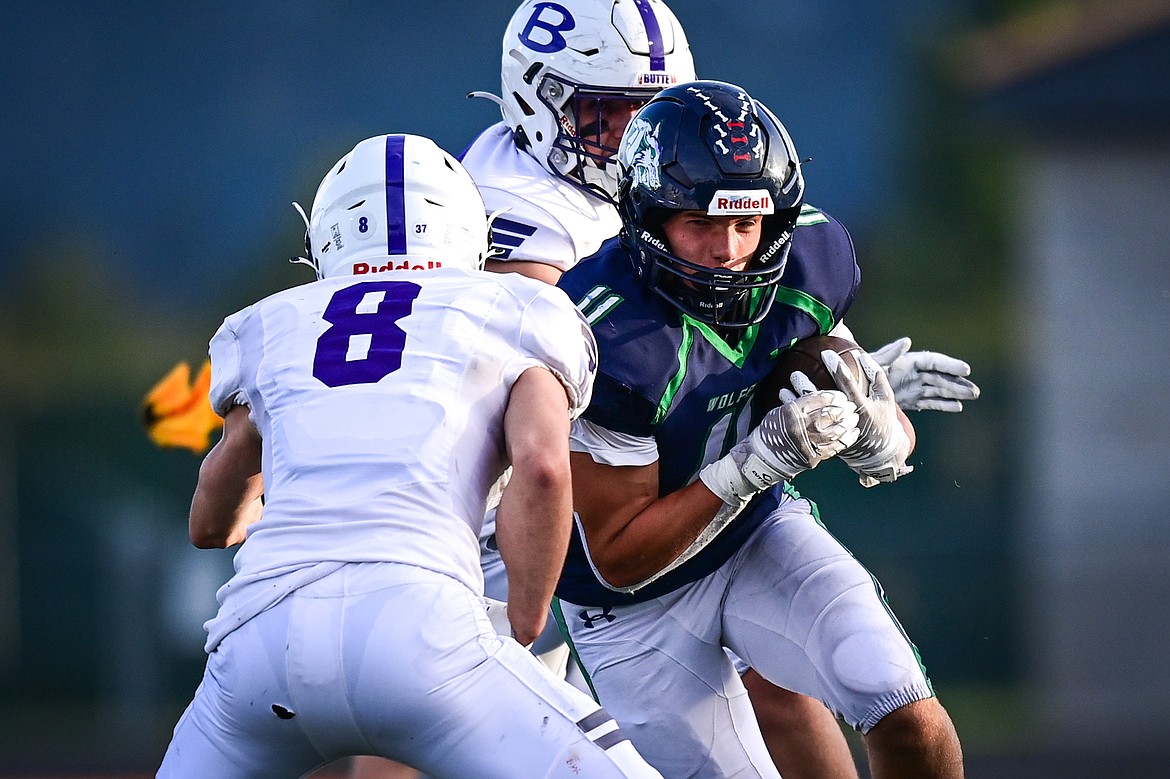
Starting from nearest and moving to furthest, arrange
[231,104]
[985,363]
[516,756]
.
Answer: [516,756] → [985,363] → [231,104]

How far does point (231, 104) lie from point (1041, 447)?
22.7 m

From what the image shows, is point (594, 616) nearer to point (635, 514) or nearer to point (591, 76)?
point (635, 514)

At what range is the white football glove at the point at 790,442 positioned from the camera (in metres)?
3.16

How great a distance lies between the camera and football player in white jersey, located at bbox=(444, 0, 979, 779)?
162 inches

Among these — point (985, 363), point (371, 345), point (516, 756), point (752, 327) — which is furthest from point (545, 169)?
point (985, 363)

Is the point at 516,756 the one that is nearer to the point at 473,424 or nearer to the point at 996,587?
the point at 473,424

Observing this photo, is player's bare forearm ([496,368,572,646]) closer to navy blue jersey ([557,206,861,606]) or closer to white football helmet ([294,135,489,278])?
white football helmet ([294,135,489,278])

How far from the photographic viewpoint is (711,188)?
3.26 m

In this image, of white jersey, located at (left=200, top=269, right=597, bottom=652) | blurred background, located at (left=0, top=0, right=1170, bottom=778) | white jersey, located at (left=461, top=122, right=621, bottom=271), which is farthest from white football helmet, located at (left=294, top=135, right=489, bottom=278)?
blurred background, located at (left=0, top=0, right=1170, bottom=778)

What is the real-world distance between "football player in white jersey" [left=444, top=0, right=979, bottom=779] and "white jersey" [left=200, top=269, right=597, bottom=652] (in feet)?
4.04

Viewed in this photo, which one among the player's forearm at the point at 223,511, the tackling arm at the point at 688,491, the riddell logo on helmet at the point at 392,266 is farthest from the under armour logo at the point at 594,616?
the riddell logo on helmet at the point at 392,266

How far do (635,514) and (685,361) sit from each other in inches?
12.8

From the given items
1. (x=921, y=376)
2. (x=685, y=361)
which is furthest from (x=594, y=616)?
(x=921, y=376)

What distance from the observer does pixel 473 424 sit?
8.71ft
